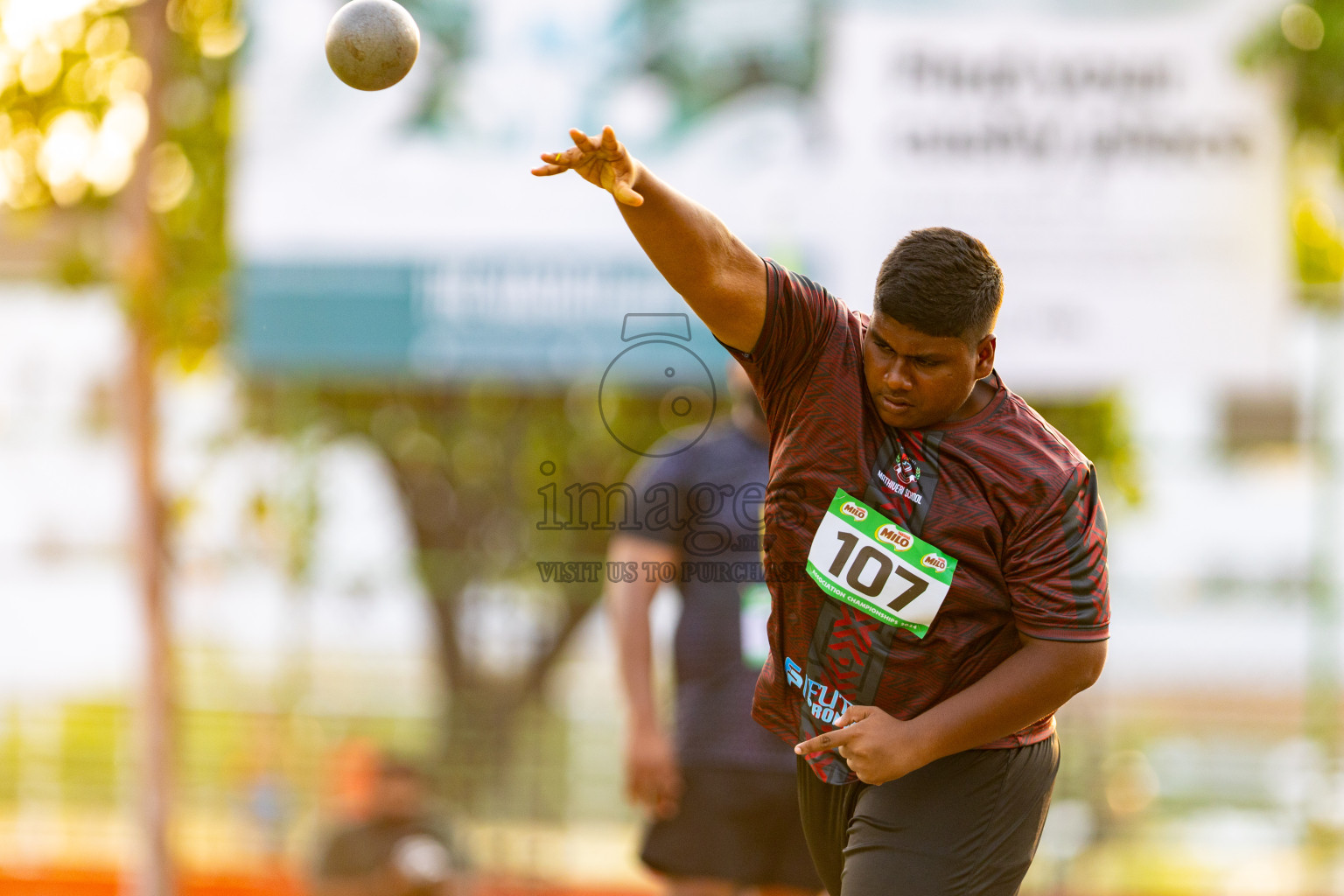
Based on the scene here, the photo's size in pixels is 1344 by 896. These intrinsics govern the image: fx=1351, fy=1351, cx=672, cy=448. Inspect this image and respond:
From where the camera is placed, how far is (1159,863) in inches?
261

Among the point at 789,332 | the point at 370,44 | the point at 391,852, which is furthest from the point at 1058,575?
the point at 391,852

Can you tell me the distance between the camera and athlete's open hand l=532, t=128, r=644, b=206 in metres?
2.15

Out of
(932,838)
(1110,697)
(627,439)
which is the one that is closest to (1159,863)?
(1110,697)

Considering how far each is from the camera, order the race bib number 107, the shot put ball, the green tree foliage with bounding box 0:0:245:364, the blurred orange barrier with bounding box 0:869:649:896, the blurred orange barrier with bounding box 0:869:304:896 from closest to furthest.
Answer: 1. the race bib number 107
2. the shot put ball
3. the green tree foliage with bounding box 0:0:245:364
4. the blurred orange barrier with bounding box 0:869:649:896
5. the blurred orange barrier with bounding box 0:869:304:896

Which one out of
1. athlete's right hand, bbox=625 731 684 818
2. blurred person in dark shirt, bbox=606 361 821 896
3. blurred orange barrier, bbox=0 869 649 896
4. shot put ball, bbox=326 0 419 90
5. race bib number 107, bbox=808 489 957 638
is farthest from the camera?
blurred orange barrier, bbox=0 869 649 896

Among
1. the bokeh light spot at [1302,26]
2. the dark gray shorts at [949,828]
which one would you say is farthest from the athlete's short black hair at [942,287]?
the bokeh light spot at [1302,26]

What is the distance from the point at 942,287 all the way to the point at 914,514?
381 millimetres

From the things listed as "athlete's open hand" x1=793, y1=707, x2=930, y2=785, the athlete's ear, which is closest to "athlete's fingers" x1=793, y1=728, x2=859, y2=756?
"athlete's open hand" x1=793, y1=707, x2=930, y2=785

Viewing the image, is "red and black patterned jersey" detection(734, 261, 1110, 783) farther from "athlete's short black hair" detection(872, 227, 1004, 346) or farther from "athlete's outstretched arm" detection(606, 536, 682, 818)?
"athlete's outstretched arm" detection(606, 536, 682, 818)

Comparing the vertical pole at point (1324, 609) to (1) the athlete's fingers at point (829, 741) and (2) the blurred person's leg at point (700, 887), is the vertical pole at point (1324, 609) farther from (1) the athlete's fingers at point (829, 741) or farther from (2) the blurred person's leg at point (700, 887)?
(1) the athlete's fingers at point (829, 741)

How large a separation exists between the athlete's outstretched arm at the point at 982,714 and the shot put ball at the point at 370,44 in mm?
1472

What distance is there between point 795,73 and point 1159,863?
4.18 meters

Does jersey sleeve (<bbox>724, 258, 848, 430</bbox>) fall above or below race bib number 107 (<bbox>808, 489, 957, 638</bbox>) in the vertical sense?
above

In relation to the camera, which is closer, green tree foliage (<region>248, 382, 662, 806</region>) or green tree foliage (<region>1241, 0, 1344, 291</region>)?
green tree foliage (<region>1241, 0, 1344, 291</region>)
